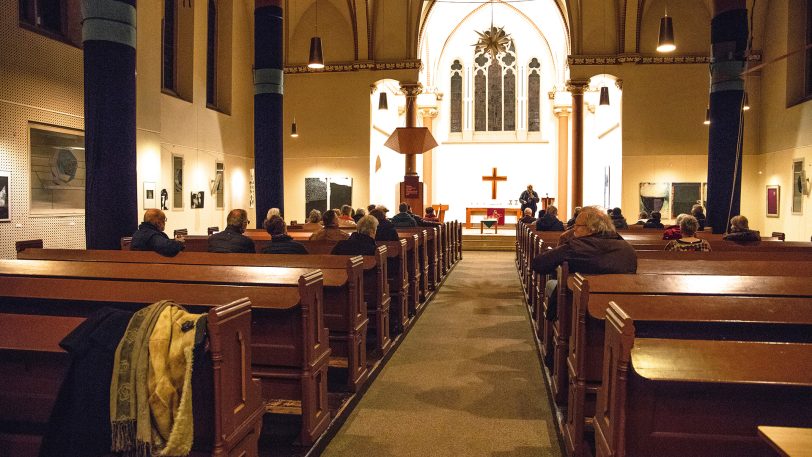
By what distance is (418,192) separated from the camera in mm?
16453

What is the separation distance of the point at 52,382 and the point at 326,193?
14811 millimetres

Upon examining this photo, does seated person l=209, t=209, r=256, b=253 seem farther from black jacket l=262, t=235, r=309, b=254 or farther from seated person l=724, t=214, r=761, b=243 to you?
seated person l=724, t=214, r=761, b=243

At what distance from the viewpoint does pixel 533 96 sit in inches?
949

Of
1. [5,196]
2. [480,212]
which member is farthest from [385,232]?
[480,212]

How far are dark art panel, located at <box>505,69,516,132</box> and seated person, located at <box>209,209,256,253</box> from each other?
63.9 feet

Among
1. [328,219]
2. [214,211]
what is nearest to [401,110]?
[214,211]

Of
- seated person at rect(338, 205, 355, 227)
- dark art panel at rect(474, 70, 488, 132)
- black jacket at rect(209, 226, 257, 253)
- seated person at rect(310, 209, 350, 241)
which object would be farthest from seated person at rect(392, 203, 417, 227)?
dark art panel at rect(474, 70, 488, 132)

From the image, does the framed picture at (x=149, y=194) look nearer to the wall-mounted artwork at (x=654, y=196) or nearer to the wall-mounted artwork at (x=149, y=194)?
the wall-mounted artwork at (x=149, y=194)

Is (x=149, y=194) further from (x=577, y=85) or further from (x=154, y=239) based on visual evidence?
(x=577, y=85)

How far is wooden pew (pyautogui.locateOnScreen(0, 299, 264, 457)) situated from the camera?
2.50m

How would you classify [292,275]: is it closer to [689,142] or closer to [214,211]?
[214,211]

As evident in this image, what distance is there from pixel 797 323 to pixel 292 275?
2848 mm

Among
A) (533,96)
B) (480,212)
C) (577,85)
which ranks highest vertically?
(533,96)

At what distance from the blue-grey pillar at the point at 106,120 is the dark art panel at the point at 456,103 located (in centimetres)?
1876
